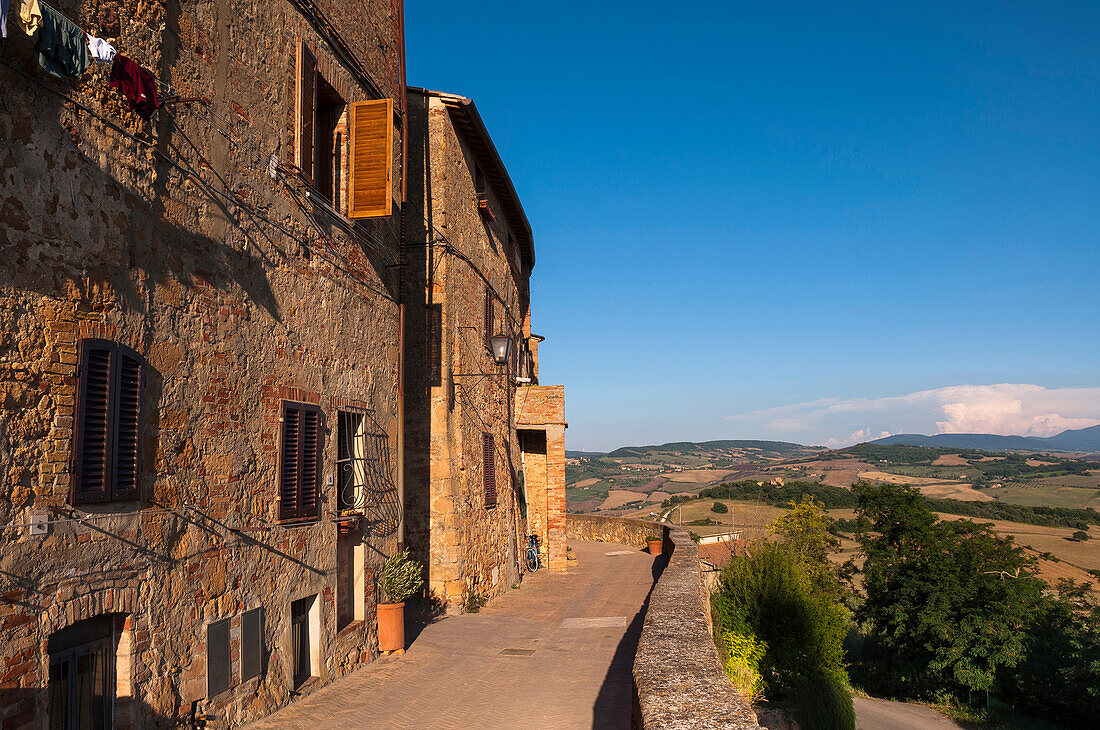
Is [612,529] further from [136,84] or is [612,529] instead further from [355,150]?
[136,84]

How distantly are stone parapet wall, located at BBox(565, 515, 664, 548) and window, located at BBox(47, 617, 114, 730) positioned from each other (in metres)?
19.4

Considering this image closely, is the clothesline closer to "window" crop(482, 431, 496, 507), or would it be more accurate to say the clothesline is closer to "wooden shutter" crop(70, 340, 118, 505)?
"wooden shutter" crop(70, 340, 118, 505)

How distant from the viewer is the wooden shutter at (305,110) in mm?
7930

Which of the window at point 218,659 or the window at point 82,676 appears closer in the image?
the window at point 82,676

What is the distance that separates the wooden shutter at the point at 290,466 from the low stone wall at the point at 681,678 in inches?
149

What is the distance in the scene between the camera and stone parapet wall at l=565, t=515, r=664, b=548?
83.6 ft

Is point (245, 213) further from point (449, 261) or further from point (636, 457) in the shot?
point (636, 457)

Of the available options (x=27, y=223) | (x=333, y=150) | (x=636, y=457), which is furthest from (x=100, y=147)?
(x=636, y=457)

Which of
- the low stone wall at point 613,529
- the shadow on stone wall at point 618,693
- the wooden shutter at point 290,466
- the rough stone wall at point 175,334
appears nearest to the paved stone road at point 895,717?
the low stone wall at point 613,529

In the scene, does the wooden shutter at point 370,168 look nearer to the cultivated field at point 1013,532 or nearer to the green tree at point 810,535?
the green tree at point 810,535

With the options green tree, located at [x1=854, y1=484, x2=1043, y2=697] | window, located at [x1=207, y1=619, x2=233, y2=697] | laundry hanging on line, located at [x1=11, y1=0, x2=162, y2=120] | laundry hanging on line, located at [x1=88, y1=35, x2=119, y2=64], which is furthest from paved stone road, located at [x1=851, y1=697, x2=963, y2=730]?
laundry hanging on line, located at [x1=88, y1=35, x2=119, y2=64]

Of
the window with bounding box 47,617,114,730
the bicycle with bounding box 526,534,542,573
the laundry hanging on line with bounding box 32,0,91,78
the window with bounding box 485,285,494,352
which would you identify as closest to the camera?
the laundry hanging on line with bounding box 32,0,91,78

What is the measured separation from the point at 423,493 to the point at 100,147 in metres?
9.11

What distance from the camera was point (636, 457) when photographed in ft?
588
